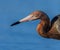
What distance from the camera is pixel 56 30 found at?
193 inches

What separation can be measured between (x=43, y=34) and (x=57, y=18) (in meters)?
0.30

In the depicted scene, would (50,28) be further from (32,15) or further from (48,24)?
(32,15)

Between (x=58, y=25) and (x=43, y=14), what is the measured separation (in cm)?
27

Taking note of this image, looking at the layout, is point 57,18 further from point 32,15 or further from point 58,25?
point 32,15

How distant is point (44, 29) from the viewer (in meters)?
4.88

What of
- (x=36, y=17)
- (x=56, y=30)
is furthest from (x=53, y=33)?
(x=36, y=17)

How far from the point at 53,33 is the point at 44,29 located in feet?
0.48

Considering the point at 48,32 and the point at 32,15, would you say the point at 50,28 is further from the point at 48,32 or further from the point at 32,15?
the point at 32,15

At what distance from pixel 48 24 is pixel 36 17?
223 millimetres

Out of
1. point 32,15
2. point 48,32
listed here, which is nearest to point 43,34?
point 48,32

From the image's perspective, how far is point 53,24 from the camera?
4883 mm

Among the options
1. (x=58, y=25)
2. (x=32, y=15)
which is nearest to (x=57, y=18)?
(x=58, y=25)

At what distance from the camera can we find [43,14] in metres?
4.80

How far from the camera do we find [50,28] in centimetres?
490
